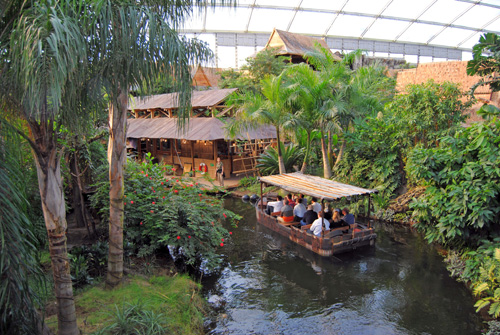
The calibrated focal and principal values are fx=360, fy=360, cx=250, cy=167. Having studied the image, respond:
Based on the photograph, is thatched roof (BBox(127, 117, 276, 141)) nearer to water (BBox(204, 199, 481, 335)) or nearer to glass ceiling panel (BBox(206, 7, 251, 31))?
water (BBox(204, 199, 481, 335))

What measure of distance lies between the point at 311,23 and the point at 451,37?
12194 millimetres

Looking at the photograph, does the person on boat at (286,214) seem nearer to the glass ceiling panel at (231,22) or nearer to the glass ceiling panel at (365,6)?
the glass ceiling panel at (231,22)

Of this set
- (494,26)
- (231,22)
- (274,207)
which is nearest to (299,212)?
(274,207)

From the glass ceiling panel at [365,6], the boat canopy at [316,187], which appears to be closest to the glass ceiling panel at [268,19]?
the glass ceiling panel at [365,6]

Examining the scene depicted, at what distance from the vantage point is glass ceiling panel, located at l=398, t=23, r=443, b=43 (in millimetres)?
27123

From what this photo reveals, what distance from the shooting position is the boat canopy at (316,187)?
31.5 ft

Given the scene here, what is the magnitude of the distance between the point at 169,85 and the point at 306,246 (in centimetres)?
684

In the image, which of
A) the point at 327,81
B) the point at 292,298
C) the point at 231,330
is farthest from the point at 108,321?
the point at 327,81

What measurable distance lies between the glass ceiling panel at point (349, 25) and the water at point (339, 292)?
774 inches

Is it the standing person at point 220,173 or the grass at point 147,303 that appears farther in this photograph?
the standing person at point 220,173

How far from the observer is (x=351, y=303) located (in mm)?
7426

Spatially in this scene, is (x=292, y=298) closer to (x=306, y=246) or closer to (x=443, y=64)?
(x=306, y=246)

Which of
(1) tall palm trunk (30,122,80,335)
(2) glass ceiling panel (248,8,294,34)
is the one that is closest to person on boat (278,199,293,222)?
(1) tall palm trunk (30,122,80,335)

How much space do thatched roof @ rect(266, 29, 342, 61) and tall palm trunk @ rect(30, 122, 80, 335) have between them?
19.0 metres
